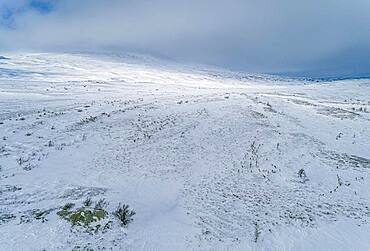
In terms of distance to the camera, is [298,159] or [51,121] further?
[51,121]

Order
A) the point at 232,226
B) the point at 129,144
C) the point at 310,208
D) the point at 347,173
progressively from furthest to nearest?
the point at 129,144
the point at 347,173
the point at 310,208
the point at 232,226

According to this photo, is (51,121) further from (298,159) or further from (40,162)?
(298,159)

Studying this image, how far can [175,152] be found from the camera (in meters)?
17.8

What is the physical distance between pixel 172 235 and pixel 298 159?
26.6 ft

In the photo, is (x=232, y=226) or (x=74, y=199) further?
(x=74, y=199)

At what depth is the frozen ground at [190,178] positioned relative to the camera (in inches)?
434

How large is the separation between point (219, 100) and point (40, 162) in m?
17.8

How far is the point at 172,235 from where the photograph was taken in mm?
11188

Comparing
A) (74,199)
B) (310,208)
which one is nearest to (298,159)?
(310,208)

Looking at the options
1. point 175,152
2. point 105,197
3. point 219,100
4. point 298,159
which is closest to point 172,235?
point 105,197

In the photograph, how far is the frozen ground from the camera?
1102 centimetres

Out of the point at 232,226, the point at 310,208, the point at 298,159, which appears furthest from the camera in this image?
the point at 298,159

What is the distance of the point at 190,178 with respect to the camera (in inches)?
589

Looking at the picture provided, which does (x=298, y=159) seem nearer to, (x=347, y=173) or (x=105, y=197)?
(x=347, y=173)
